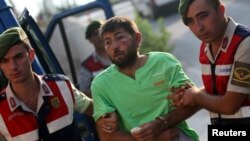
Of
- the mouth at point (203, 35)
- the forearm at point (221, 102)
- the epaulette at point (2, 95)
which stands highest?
the mouth at point (203, 35)

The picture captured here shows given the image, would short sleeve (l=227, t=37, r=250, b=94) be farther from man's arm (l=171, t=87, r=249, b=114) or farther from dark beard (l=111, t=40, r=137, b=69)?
dark beard (l=111, t=40, r=137, b=69)

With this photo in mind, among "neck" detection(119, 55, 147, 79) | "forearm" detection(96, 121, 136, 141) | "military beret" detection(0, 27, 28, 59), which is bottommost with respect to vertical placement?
"forearm" detection(96, 121, 136, 141)

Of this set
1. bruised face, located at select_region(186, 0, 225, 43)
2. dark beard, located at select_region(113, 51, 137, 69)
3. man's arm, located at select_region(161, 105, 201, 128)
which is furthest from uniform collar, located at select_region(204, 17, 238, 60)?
dark beard, located at select_region(113, 51, 137, 69)

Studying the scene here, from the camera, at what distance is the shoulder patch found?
7.77 feet

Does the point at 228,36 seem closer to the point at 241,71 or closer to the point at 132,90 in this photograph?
the point at 241,71

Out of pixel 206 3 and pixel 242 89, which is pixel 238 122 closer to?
pixel 242 89

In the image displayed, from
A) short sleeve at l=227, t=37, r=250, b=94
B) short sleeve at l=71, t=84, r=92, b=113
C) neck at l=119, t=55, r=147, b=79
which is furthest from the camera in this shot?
short sleeve at l=71, t=84, r=92, b=113

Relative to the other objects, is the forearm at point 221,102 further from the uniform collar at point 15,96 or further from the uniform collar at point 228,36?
the uniform collar at point 15,96

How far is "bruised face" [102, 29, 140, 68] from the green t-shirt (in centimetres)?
9

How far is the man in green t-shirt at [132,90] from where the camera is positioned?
266cm

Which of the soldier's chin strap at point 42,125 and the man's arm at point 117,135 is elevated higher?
the soldier's chin strap at point 42,125

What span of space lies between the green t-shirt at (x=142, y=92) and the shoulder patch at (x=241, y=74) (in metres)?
0.37

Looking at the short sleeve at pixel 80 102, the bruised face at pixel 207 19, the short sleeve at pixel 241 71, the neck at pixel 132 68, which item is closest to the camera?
the short sleeve at pixel 241 71

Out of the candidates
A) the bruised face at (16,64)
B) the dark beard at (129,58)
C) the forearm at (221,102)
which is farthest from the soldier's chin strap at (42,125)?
the forearm at (221,102)
